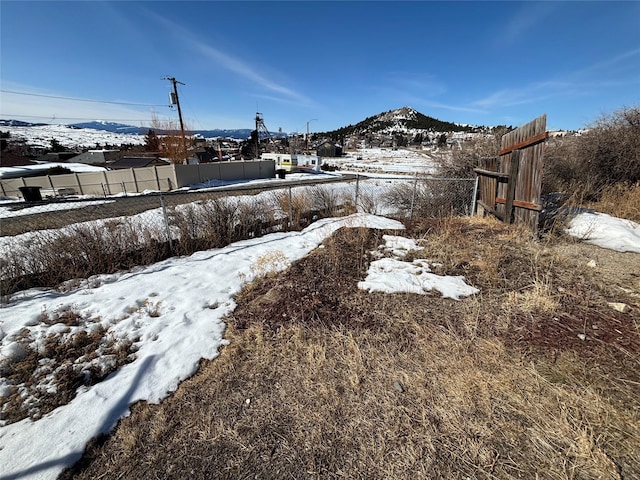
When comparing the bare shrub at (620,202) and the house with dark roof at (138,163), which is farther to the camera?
the house with dark roof at (138,163)

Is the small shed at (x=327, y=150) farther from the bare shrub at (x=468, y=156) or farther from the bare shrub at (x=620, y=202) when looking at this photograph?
the bare shrub at (x=620, y=202)

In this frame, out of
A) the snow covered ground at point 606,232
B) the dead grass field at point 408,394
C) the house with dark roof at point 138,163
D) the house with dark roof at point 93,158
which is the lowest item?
the dead grass field at point 408,394

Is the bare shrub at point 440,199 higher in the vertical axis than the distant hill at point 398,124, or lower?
lower

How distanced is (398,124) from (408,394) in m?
151

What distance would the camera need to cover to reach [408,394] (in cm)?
222

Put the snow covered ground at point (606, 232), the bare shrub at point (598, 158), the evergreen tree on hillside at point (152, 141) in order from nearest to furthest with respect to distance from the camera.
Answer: the snow covered ground at point (606, 232) → the bare shrub at point (598, 158) → the evergreen tree on hillside at point (152, 141)

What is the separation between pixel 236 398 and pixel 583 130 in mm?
13831

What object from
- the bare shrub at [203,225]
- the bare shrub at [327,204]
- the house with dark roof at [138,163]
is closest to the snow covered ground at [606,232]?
the bare shrub at [327,204]

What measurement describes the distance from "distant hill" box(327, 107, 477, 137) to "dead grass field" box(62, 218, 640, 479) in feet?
431

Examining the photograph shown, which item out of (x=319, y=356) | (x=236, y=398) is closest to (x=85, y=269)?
(x=236, y=398)

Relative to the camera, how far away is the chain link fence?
4.59m

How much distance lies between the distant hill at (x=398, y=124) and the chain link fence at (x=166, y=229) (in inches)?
4915

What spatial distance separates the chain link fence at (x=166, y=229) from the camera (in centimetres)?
459

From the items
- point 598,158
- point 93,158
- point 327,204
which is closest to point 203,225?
point 327,204
